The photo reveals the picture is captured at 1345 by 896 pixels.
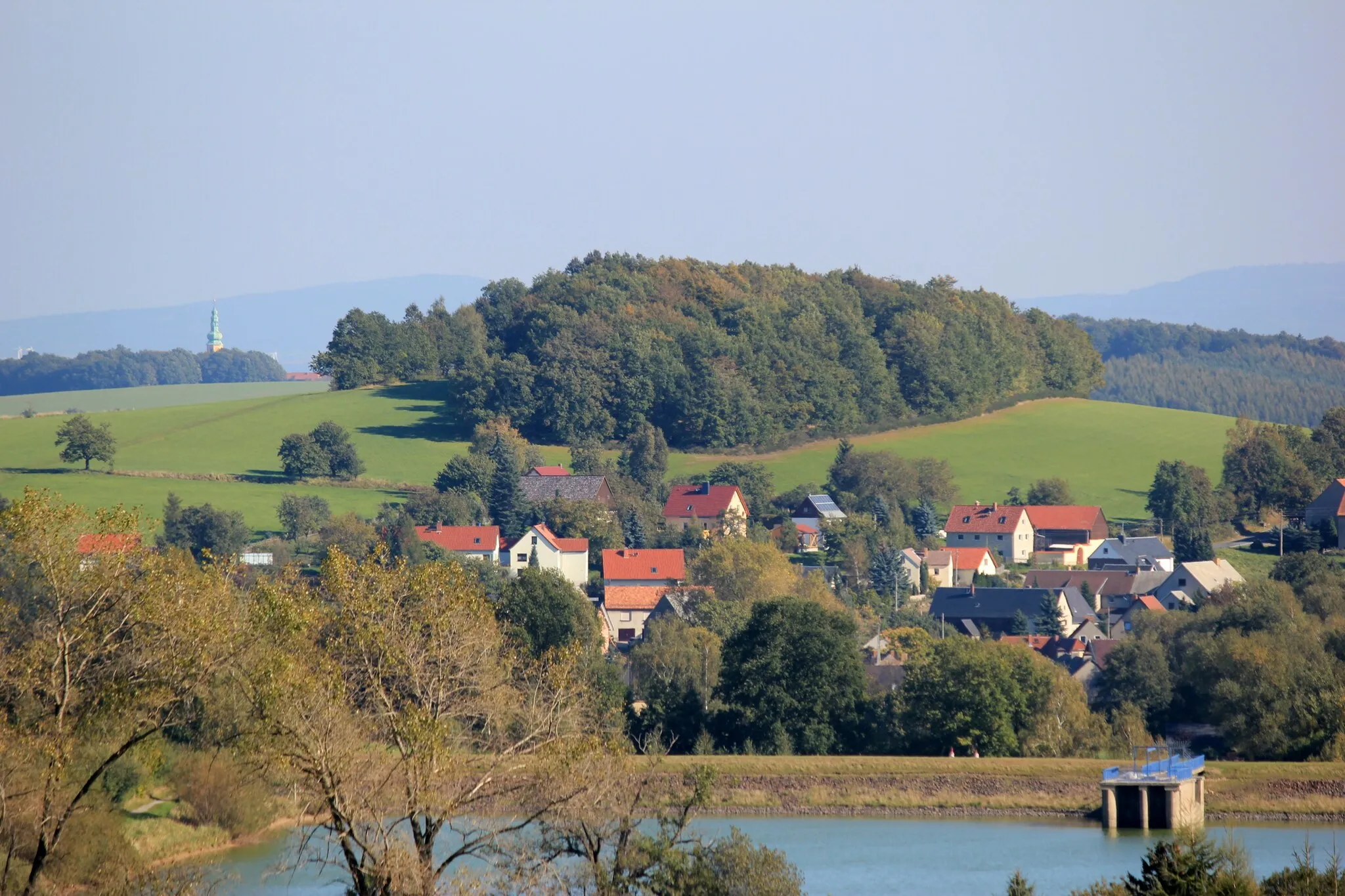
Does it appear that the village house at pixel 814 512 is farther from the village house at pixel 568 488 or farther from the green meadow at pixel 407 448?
the village house at pixel 568 488

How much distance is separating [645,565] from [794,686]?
27.8 m

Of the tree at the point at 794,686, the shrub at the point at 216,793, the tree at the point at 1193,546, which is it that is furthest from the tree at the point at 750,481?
the shrub at the point at 216,793

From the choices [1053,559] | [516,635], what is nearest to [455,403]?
[1053,559]

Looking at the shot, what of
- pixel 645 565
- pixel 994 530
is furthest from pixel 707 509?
pixel 994 530

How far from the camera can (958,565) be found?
224 ft

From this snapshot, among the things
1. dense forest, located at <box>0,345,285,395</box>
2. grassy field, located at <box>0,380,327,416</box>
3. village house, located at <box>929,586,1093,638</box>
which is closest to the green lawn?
village house, located at <box>929,586,1093,638</box>

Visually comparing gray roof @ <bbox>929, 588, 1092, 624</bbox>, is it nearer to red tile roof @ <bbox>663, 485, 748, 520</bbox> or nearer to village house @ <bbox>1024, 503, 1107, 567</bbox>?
Result: village house @ <bbox>1024, 503, 1107, 567</bbox>

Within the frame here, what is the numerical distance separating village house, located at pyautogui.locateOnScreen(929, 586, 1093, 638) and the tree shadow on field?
112 feet

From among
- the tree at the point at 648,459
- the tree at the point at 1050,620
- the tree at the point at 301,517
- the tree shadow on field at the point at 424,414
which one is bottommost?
the tree at the point at 1050,620

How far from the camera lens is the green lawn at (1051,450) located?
8112 centimetres

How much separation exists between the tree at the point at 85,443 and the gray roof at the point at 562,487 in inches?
724

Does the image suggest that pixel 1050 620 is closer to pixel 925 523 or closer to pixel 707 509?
pixel 925 523

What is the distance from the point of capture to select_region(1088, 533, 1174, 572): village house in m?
67.5

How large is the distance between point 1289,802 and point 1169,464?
153 feet
